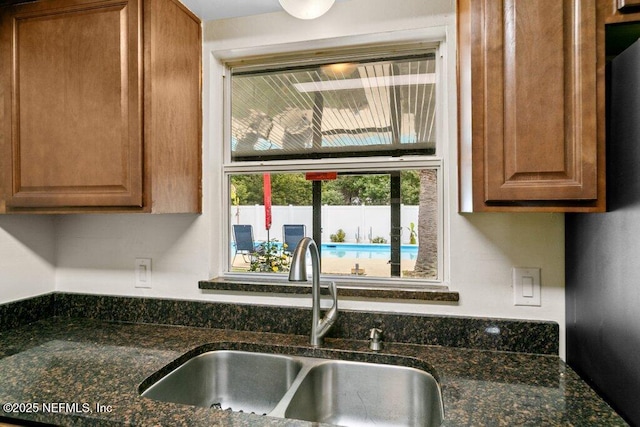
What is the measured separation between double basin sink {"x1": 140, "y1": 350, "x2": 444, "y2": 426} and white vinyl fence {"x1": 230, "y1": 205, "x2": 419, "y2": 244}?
526 millimetres

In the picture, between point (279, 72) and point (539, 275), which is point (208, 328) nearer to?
point (279, 72)

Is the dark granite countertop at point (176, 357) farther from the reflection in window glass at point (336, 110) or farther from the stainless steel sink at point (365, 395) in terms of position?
the reflection in window glass at point (336, 110)

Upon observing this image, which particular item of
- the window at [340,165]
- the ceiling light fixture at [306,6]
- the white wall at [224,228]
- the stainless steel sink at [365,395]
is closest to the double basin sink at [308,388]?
the stainless steel sink at [365,395]

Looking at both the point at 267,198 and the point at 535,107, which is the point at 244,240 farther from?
the point at 535,107

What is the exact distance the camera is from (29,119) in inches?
54.6

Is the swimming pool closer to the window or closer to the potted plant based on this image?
the window

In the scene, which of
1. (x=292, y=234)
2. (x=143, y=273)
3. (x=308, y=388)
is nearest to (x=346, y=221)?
(x=292, y=234)

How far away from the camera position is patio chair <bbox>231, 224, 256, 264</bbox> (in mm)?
1702

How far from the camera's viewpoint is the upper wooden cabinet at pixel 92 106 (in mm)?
1291

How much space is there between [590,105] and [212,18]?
1416 mm

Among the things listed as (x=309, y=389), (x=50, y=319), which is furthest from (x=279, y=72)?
(x=50, y=319)

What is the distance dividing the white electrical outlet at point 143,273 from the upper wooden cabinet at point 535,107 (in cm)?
136

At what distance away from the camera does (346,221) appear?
5.27 feet

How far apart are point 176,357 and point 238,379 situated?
0.82 ft
